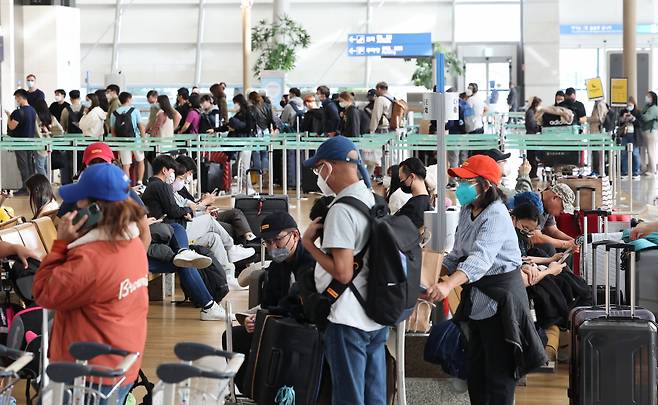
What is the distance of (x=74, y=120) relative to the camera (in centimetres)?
2072

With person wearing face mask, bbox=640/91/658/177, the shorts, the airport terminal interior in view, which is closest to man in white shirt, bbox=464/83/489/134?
the airport terminal interior

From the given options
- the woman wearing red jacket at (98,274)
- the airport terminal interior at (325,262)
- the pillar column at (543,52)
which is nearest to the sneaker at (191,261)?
the airport terminal interior at (325,262)

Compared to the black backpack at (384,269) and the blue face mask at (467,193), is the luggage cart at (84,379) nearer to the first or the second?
the black backpack at (384,269)

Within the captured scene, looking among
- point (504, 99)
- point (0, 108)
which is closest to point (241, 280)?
point (0, 108)

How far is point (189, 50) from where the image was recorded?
35062 mm

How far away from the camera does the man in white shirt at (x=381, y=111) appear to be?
65.4 ft

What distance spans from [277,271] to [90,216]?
78.4 inches

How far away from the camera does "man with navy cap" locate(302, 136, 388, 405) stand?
5043 mm

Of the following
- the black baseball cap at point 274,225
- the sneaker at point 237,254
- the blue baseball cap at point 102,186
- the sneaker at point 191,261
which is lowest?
the sneaker at point 237,254

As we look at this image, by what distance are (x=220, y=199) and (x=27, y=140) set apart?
286 centimetres

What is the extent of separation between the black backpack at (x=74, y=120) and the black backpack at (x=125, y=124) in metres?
2.16

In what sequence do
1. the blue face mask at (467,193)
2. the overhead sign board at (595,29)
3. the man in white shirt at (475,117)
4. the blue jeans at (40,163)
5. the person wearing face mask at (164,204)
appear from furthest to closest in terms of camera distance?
the overhead sign board at (595,29) < the man in white shirt at (475,117) < the blue jeans at (40,163) < the person wearing face mask at (164,204) < the blue face mask at (467,193)

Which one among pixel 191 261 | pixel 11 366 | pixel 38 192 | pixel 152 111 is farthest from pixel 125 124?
pixel 11 366

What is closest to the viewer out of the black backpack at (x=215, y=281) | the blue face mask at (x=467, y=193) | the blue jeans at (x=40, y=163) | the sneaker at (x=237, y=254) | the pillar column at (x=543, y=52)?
the blue face mask at (x=467, y=193)
